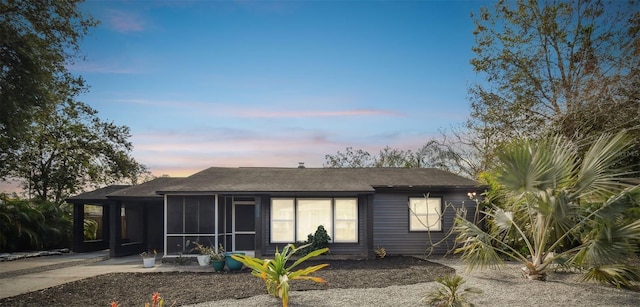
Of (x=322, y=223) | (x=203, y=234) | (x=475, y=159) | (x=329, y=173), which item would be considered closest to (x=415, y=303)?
(x=322, y=223)

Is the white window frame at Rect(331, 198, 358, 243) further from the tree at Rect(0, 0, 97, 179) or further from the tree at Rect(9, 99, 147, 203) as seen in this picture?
the tree at Rect(9, 99, 147, 203)

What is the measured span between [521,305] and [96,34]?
1459cm

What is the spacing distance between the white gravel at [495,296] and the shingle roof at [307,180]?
5.38 metres

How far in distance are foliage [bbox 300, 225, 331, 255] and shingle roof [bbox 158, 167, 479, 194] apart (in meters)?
1.34

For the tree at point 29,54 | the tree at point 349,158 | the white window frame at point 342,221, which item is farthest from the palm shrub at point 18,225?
the tree at point 349,158

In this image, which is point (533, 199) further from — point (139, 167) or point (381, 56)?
point (139, 167)

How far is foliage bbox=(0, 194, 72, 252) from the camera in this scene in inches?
687

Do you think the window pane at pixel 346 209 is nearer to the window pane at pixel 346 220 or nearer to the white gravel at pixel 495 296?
the window pane at pixel 346 220

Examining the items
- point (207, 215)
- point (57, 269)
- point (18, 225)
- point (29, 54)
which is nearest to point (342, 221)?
point (207, 215)

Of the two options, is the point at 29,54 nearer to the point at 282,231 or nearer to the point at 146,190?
the point at 146,190

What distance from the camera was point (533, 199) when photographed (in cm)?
964

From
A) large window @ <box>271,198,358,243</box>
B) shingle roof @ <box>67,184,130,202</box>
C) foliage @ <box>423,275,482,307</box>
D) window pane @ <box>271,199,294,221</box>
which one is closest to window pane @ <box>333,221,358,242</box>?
large window @ <box>271,198,358,243</box>

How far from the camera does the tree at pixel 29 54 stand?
38.3 feet

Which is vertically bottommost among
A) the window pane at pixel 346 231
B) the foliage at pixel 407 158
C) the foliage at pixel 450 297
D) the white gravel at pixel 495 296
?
the white gravel at pixel 495 296
